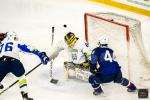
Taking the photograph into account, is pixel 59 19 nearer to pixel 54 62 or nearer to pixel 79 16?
pixel 79 16

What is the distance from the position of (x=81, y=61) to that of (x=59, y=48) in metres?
0.31

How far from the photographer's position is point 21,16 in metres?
7.74

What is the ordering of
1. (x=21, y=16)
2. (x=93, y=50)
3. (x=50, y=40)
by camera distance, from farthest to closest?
(x=21, y=16) → (x=50, y=40) → (x=93, y=50)

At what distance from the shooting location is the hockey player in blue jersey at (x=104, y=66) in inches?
240

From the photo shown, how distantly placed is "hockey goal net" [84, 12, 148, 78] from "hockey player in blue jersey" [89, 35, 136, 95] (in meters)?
0.27

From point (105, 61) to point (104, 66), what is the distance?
51 millimetres

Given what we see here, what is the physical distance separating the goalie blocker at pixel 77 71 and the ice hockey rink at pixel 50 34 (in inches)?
2.6

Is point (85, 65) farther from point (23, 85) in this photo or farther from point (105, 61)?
point (23, 85)

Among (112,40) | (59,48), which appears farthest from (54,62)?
(112,40)

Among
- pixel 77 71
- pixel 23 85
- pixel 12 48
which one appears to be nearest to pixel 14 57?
pixel 12 48

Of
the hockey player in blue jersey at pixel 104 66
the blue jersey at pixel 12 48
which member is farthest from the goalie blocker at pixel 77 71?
the blue jersey at pixel 12 48

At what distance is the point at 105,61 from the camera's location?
611 cm

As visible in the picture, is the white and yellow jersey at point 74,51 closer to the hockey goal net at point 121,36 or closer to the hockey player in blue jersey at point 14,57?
the hockey goal net at point 121,36

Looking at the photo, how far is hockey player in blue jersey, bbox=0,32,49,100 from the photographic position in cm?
614
